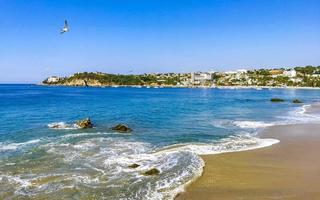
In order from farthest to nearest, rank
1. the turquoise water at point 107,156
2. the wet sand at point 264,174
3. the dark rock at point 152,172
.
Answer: the dark rock at point 152,172 → the turquoise water at point 107,156 → the wet sand at point 264,174

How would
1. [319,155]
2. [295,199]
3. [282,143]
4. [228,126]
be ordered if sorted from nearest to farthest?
[295,199] < [319,155] < [282,143] < [228,126]

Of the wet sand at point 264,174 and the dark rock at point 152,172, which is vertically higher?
the dark rock at point 152,172

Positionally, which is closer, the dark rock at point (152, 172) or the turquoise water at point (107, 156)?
the turquoise water at point (107, 156)

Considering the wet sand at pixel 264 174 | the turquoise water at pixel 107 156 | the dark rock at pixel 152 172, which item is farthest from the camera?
the dark rock at pixel 152 172

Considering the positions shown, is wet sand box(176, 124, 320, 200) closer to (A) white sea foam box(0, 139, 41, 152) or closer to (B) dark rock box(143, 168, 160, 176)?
(B) dark rock box(143, 168, 160, 176)

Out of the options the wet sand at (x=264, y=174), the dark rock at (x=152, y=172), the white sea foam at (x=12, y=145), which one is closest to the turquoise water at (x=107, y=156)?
the white sea foam at (x=12, y=145)

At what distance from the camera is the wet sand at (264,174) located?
44.7 ft

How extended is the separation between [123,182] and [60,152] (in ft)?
26.2

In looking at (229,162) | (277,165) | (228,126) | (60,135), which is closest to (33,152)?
(60,135)

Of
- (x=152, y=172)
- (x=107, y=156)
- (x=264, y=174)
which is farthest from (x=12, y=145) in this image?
(x=264, y=174)

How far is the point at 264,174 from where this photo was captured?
16.6 meters

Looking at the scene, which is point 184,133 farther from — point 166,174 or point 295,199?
point 295,199

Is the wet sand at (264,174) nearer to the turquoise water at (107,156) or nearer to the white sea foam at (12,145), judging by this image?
the turquoise water at (107,156)

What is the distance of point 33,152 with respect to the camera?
21.8m
